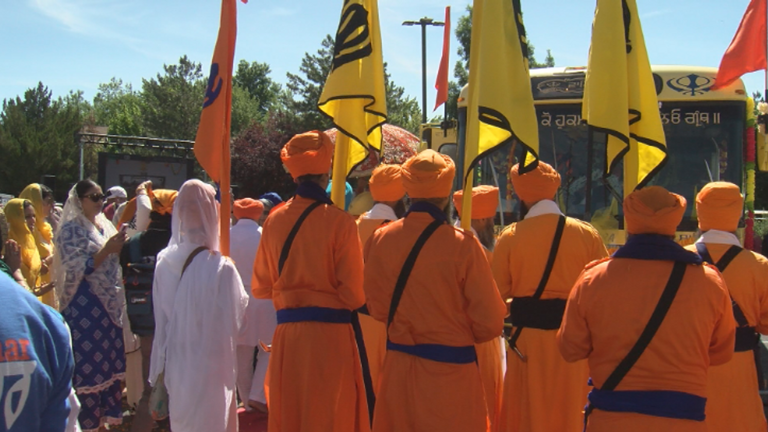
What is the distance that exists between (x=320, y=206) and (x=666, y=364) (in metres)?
2.06

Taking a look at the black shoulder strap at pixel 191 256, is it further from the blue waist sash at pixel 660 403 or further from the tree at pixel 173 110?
the tree at pixel 173 110

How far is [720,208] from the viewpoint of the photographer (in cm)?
431

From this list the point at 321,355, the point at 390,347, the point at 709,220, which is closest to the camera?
the point at 390,347

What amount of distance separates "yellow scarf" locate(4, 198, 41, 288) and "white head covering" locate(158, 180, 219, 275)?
236 centimetres

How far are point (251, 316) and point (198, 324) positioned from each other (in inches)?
93.5

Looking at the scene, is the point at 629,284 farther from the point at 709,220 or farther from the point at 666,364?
the point at 709,220

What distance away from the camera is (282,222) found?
4203 mm

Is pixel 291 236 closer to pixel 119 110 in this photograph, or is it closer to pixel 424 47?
pixel 424 47

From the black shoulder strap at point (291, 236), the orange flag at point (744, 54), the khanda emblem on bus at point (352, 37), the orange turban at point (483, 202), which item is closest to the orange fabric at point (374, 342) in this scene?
the orange turban at point (483, 202)

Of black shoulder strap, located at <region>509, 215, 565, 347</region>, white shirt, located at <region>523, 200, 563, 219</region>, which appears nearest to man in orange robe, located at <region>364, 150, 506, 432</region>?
black shoulder strap, located at <region>509, 215, 565, 347</region>

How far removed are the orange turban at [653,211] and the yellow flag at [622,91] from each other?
0.88 m

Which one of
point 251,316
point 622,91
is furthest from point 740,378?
point 251,316

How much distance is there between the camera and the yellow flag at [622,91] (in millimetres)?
4055

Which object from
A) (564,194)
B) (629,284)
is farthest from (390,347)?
(564,194)
